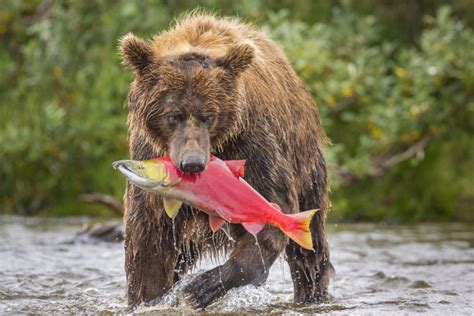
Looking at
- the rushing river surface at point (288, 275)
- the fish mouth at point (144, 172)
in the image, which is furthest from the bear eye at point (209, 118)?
the rushing river surface at point (288, 275)

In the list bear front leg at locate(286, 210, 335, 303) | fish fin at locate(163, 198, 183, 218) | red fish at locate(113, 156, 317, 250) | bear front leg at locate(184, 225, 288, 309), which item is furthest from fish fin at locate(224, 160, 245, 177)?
bear front leg at locate(286, 210, 335, 303)

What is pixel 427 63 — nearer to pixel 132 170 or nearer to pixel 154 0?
pixel 154 0

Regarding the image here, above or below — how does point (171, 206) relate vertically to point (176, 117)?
below

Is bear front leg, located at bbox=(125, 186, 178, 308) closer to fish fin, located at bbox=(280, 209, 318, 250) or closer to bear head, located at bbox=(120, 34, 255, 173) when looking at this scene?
bear head, located at bbox=(120, 34, 255, 173)

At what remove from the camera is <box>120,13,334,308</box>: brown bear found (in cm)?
562

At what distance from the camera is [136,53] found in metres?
5.73

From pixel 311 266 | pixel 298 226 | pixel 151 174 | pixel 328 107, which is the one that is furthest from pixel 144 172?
pixel 328 107

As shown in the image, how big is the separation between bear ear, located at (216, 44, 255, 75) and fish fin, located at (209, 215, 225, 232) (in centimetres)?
83

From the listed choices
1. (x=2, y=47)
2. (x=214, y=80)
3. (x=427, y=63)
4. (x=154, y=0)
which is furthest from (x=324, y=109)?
(x=214, y=80)

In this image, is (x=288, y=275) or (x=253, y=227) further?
(x=288, y=275)

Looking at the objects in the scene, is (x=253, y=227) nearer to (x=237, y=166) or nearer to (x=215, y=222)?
(x=215, y=222)

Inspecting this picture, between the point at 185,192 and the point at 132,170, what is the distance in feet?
1.13

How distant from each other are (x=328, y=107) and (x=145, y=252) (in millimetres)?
6690

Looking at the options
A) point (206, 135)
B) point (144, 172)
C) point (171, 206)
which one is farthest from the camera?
point (171, 206)
